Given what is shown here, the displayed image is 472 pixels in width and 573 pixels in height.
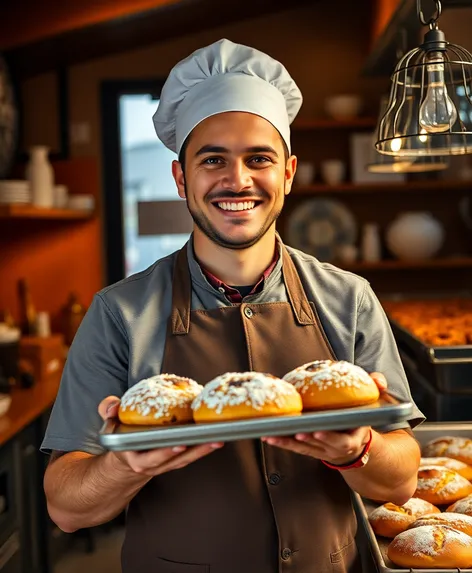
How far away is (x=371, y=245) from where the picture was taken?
5.04m

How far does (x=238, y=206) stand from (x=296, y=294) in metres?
0.21

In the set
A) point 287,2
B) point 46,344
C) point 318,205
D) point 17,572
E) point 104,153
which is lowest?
point 17,572

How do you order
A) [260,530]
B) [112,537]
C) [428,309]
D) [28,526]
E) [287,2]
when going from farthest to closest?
1. [287,2]
2. [112,537]
3. [428,309]
4. [28,526]
5. [260,530]

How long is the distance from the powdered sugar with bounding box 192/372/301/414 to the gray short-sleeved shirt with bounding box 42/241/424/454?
0.27m

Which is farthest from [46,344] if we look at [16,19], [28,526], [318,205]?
[318,205]

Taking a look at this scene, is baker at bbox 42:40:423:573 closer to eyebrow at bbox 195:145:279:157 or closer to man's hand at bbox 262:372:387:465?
eyebrow at bbox 195:145:279:157

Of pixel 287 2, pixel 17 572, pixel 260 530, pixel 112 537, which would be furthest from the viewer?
pixel 287 2

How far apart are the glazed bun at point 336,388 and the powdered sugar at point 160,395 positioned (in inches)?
6.6

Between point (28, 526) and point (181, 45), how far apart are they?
124 inches

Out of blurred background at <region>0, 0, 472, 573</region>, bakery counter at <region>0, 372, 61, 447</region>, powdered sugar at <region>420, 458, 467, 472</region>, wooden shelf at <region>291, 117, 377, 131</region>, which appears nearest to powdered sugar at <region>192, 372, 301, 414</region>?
powdered sugar at <region>420, 458, 467, 472</region>

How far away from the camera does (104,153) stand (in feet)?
16.8

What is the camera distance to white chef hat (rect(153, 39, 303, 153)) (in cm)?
153

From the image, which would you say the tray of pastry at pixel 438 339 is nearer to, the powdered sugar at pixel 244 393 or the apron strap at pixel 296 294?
the apron strap at pixel 296 294

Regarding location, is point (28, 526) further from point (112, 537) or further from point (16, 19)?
point (16, 19)
